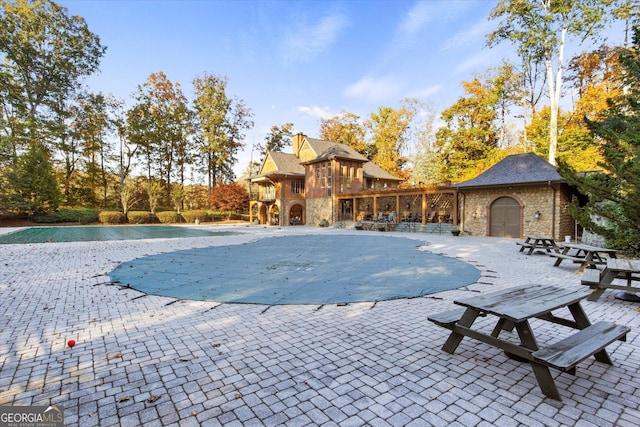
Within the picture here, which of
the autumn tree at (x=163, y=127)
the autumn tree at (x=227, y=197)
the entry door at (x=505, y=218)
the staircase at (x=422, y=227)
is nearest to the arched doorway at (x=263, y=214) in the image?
the autumn tree at (x=227, y=197)

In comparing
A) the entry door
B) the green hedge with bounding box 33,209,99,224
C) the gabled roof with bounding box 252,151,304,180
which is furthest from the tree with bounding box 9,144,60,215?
the entry door

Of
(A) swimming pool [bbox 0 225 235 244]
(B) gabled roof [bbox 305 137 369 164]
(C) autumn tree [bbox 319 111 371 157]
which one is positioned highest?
(C) autumn tree [bbox 319 111 371 157]

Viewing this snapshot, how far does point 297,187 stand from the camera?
92.5 feet

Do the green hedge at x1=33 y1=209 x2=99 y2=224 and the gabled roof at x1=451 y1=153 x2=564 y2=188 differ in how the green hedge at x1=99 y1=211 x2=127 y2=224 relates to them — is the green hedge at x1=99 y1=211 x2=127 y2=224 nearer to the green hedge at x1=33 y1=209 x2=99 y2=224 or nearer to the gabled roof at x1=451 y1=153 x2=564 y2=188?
the green hedge at x1=33 y1=209 x2=99 y2=224

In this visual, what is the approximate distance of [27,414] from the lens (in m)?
2.00

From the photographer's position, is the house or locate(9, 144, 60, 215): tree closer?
locate(9, 144, 60, 215): tree

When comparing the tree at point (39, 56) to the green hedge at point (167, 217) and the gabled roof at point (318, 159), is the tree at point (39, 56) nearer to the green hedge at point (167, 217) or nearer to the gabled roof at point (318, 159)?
the green hedge at point (167, 217)

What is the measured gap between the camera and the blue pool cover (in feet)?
16.2

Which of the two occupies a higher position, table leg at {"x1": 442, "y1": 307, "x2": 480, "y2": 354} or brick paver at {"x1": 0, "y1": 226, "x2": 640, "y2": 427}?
table leg at {"x1": 442, "y1": 307, "x2": 480, "y2": 354}

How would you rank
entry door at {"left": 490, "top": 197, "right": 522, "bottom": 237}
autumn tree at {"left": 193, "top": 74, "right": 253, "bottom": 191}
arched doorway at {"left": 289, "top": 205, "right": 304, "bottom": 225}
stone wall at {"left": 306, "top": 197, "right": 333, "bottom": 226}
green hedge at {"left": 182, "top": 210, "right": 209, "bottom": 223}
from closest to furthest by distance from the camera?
entry door at {"left": 490, "top": 197, "right": 522, "bottom": 237}
stone wall at {"left": 306, "top": 197, "right": 333, "bottom": 226}
arched doorway at {"left": 289, "top": 205, "right": 304, "bottom": 225}
green hedge at {"left": 182, "top": 210, "right": 209, "bottom": 223}
autumn tree at {"left": 193, "top": 74, "right": 253, "bottom": 191}

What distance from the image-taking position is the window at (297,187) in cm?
2788

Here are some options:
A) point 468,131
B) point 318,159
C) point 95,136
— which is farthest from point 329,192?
point 95,136

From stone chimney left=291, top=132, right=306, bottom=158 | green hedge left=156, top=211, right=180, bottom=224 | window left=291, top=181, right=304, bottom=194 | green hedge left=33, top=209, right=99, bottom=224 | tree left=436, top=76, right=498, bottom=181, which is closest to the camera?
green hedge left=33, top=209, right=99, bottom=224

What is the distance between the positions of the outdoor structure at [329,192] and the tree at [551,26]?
31.4 feet
